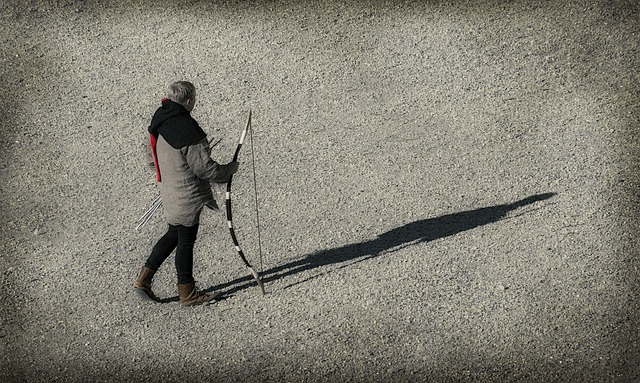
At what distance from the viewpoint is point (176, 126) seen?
23.3 ft

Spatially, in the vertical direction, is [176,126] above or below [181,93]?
below

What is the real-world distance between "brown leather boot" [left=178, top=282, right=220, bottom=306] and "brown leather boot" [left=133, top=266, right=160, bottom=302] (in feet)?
0.80

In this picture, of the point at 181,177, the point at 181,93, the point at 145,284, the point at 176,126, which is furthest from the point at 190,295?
the point at 181,93

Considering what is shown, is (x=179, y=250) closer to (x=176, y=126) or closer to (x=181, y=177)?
(x=181, y=177)

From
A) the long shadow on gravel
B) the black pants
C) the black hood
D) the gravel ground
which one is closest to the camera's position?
the black hood

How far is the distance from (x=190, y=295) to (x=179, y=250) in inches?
14.9

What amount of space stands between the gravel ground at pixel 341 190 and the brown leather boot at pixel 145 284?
98 millimetres

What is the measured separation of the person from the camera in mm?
7129

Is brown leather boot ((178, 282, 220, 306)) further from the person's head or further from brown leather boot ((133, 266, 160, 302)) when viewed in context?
the person's head

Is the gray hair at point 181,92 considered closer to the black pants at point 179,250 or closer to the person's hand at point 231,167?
the person's hand at point 231,167

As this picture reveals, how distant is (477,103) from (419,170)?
1.34 metres

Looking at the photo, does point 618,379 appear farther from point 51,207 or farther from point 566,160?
point 51,207

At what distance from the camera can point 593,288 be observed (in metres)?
7.77

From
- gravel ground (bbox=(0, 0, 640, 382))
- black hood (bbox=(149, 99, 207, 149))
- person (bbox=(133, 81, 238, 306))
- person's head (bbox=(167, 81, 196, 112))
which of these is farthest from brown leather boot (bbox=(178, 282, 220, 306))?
person's head (bbox=(167, 81, 196, 112))
